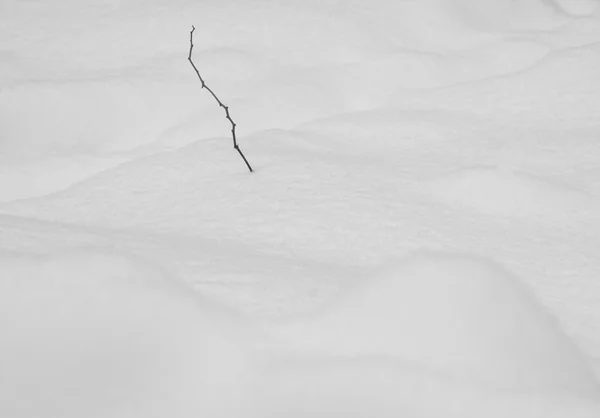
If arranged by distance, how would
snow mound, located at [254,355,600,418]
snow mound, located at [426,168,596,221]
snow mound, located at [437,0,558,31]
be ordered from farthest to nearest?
snow mound, located at [437,0,558,31] → snow mound, located at [426,168,596,221] → snow mound, located at [254,355,600,418]

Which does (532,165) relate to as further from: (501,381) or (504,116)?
(501,381)

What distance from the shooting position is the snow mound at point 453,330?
1.01 metres

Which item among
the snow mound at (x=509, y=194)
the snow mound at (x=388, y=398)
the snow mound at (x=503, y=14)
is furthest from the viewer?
the snow mound at (x=503, y=14)

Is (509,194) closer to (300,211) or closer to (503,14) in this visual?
(300,211)

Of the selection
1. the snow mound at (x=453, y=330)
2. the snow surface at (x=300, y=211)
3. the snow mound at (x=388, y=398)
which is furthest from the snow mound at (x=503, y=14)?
the snow mound at (x=388, y=398)

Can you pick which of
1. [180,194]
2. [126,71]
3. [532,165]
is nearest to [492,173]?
[532,165]

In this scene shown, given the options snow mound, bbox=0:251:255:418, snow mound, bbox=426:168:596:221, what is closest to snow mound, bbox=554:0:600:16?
snow mound, bbox=426:168:596:221

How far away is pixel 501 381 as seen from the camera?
991 millimetres

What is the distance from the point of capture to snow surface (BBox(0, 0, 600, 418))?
3.25 ft

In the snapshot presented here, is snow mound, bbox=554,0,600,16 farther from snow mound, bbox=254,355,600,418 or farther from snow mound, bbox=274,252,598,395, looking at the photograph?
snow mound, bbox=254,355,600,418

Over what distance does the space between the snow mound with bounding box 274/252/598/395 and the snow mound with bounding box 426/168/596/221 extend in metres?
0.39

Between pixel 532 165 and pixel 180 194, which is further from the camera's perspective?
pixel 532 165

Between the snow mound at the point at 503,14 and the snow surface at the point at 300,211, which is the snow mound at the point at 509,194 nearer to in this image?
the snow surface at the point at 300,211

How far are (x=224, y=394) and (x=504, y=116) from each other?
1387 millimetres
